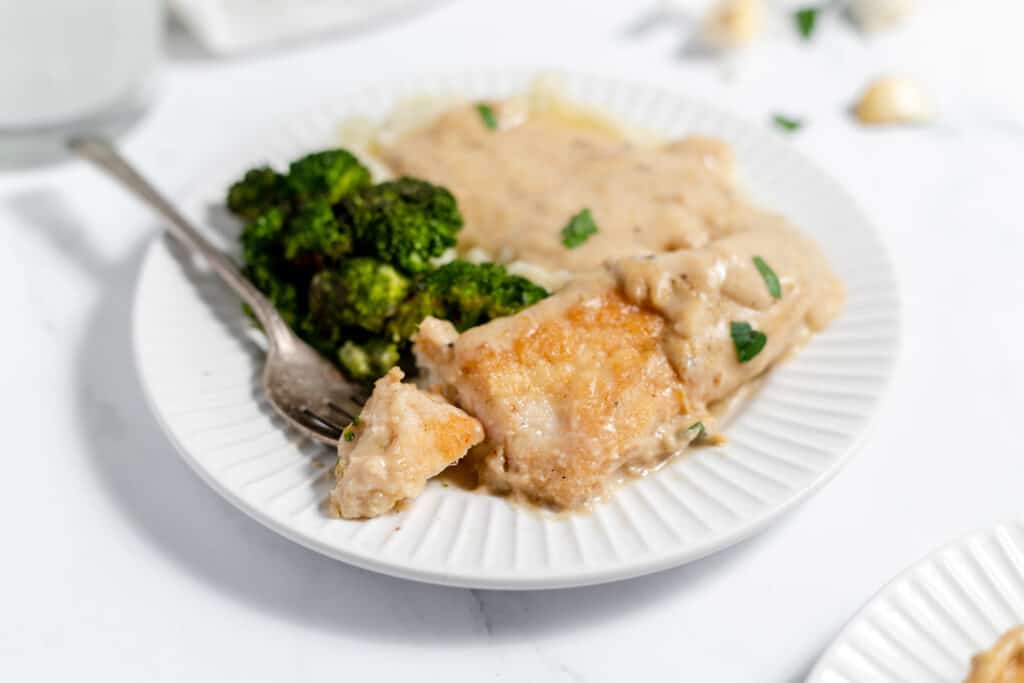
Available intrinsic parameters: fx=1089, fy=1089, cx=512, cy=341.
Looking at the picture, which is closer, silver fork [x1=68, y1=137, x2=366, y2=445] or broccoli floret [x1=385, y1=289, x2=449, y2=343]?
silver fork [x1=68, y1=137, x2=366, y2=445]

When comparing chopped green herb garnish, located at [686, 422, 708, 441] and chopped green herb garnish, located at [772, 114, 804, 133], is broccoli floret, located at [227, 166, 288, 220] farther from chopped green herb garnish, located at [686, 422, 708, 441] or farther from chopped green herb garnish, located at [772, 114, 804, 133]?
chopped green herb garnish, located at [772, 114, 804, 133]

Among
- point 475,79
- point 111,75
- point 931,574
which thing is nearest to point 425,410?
point 931,574

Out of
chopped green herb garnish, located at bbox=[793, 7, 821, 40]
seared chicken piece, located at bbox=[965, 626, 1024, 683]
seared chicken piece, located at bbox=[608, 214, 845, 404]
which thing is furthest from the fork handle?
chopped green herb garnish, located at bbox=[793, 7, 821, 40]

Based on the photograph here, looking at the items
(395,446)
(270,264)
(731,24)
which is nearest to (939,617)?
(395,446)

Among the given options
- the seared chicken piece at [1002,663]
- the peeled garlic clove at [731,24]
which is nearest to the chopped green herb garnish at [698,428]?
the seared chicken piece at [1002,663]

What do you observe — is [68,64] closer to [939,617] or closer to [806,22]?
[806,22]

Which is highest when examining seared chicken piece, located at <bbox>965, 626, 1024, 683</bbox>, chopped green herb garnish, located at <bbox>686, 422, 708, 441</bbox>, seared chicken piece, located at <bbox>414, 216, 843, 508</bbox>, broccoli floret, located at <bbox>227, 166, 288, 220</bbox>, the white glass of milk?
the white glass of milk
